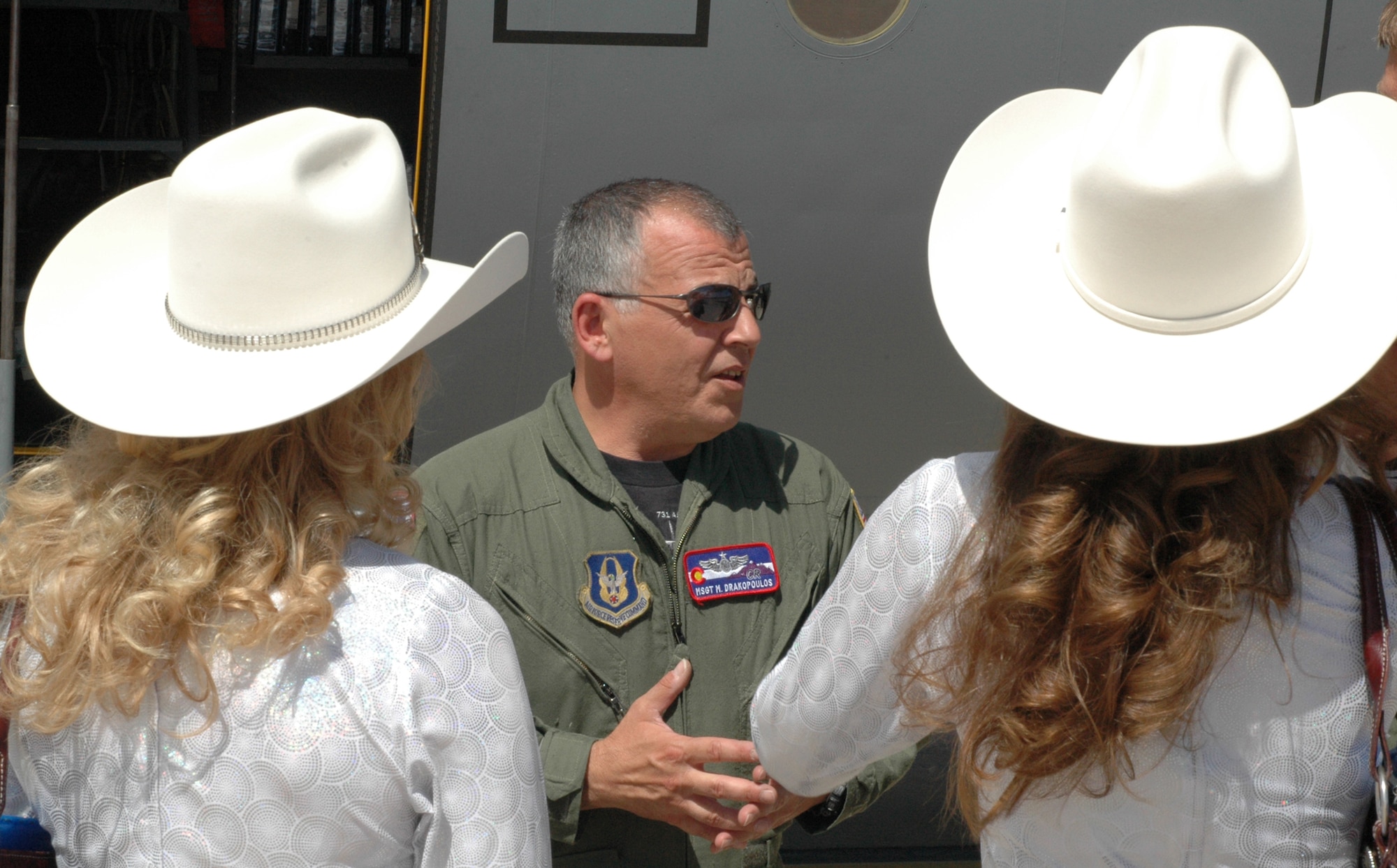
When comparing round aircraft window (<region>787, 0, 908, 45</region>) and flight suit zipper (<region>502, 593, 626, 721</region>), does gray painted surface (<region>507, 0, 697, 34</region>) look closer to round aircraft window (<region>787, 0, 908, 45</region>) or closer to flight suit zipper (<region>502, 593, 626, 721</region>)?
round aircraft window (<region>787, 0, 908, 45</region>)

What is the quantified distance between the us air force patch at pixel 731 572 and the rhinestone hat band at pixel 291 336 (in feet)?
3.32

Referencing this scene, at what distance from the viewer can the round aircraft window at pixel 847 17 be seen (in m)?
3.82

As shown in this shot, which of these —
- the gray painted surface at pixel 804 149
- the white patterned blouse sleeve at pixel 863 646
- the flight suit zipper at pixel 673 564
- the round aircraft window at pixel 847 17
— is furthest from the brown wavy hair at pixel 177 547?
the round aircraft window at pixel 847 17

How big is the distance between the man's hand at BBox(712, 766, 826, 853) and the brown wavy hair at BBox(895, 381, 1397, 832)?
0.73 meters

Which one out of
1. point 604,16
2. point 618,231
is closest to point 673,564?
point 618,231

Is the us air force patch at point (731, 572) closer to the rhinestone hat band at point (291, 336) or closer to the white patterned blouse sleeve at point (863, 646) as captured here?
the white patterned blouse sleeve at point (863, 646)

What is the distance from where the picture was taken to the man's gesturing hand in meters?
1.95

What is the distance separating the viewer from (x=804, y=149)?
3.89 m

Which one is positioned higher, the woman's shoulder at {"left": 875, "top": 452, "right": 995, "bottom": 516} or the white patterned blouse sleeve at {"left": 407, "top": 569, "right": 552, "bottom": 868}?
the woman's shoulder at {"left": 875, "top": 452, "right": 995, "bottom": 516}

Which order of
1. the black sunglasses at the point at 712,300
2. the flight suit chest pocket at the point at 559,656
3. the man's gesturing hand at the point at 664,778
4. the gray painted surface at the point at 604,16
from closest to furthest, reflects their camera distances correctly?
the man's gesturing hand at the point at 664,778 < the flight suit chest pocket at the point at 559,656 < the black sunglasses at the point at 712,300 < the gray painted surface at the point at 604,16

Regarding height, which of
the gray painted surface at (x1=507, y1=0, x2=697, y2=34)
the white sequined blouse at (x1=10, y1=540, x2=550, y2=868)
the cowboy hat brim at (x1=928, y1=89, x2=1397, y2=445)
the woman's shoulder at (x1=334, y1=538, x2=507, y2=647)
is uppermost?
the gray painted surface at (x1=507, y1=0, x2=697, y2=34)

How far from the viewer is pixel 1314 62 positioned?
154 inches

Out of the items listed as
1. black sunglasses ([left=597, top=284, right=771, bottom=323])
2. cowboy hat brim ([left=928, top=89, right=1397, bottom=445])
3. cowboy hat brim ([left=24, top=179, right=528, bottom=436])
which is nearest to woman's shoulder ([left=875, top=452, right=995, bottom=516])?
cowboy hat brim ([left=928, top=89, right=1397, bottom=445])

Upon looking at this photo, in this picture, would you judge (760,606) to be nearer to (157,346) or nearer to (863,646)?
(863,646)
